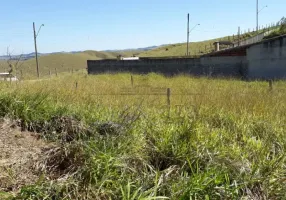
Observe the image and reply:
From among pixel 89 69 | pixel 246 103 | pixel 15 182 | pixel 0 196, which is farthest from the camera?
pixel 89 69

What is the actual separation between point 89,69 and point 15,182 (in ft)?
82.1

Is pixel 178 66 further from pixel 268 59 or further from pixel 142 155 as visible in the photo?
pixel 142 155

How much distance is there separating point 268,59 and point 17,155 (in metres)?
18.2

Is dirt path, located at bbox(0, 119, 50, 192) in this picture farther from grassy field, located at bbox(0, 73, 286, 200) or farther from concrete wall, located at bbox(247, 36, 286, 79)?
concrete wall, located at bbox(247, 36, 286, 79)

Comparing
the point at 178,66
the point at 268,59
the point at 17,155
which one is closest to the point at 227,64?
the point at 268,59

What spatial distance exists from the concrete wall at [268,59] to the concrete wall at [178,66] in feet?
4.08

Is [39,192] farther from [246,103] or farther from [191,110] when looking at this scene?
[246,103]

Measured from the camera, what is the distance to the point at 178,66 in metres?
22.7

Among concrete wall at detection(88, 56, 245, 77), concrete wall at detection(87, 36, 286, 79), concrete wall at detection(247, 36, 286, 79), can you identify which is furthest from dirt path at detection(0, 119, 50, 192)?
concrete wall at detection(88, 56, 245, 77)

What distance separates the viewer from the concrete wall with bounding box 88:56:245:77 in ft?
68.2

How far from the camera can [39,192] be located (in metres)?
2.25

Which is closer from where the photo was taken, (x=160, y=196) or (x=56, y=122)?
(x=160, y=196)

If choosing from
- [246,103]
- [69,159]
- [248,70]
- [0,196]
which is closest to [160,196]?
[69,159]

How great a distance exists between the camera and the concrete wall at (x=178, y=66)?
2080 centimetres
